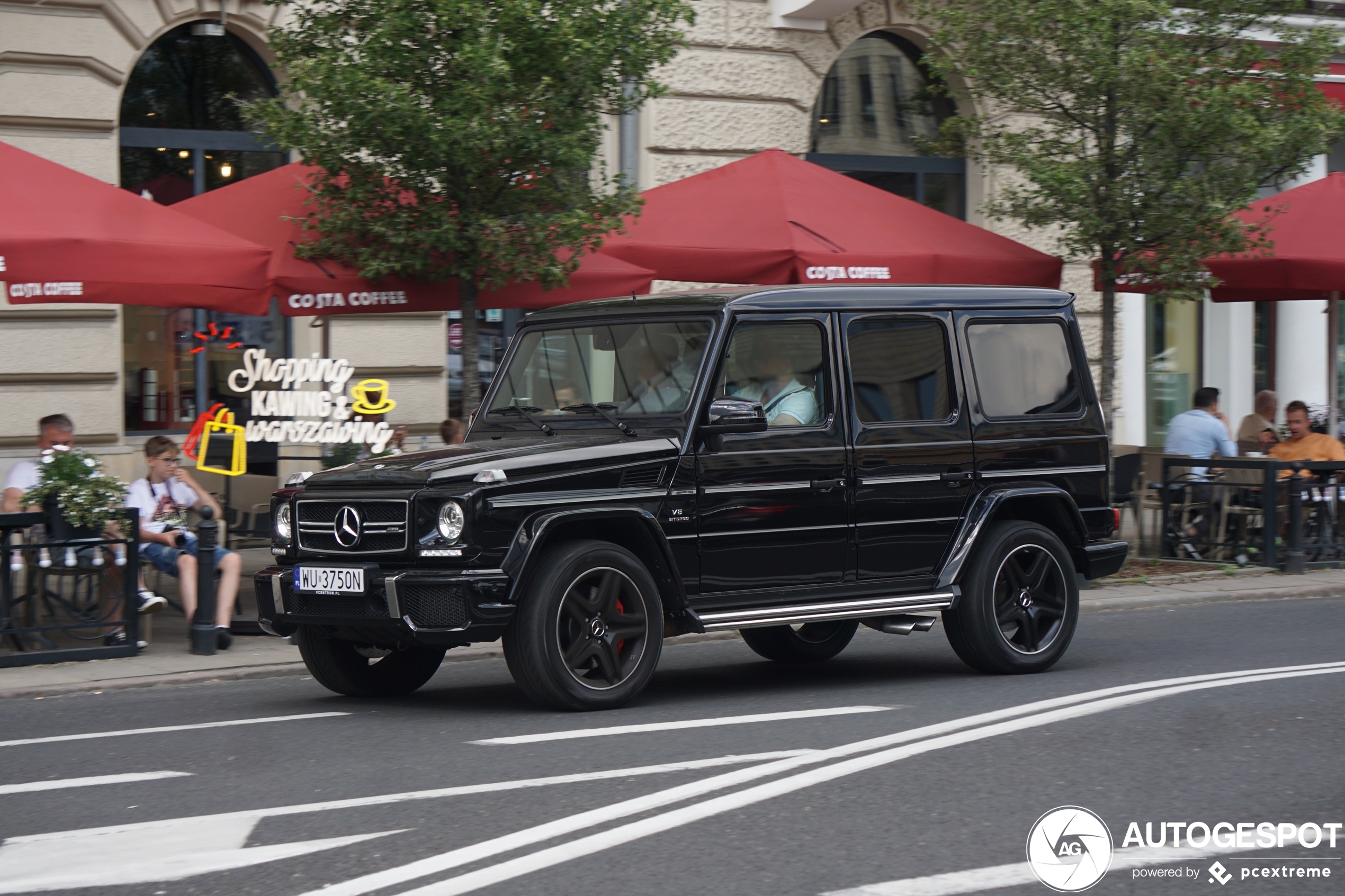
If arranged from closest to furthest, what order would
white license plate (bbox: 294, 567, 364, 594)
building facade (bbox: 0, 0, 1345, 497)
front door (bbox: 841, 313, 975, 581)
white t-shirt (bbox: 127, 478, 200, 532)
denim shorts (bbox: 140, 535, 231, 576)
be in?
1. white license plate (bbox: 294, 567, 364, 594)
2. front door (bbox: 841, 313, 975, 581)
3. denim shorts (bbox: 140, 535, 231, 576)
4. white t-shirt (bbox: 127, 478, 200, 532)
5. building facade (bbox: 0, 0, 1345, 497)

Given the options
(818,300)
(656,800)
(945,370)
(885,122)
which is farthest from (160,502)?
(885,122)

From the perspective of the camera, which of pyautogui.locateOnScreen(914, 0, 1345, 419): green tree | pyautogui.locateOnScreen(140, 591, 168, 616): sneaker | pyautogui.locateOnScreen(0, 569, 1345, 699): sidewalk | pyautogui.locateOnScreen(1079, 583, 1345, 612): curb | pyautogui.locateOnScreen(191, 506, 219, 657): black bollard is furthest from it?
pyautogui.locateOnScreen(914, 0, 1345, 419): green tree

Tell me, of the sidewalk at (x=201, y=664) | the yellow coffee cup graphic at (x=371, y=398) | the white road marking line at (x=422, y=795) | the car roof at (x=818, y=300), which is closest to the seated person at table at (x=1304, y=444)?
the sidewalk at (x=201, y=664)

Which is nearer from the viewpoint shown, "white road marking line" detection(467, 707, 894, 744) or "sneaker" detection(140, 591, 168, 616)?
"white road marking line" detection(467, 707, 894, 744)

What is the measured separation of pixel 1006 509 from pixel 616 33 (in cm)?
486

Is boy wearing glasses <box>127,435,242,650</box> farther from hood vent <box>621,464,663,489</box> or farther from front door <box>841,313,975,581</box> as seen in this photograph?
front door <box>841,313,975,581</box>

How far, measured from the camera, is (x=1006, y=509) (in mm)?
8922

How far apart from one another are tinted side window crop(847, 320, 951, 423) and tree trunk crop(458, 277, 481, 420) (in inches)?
153

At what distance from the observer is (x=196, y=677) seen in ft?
29.9

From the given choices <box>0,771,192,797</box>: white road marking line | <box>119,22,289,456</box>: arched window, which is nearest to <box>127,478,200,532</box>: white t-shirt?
<box>119,22,289,456</box>: arched window

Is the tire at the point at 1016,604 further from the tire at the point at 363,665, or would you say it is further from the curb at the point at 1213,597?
the curb at the point at 1213,597

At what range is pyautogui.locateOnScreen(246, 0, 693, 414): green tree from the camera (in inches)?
433

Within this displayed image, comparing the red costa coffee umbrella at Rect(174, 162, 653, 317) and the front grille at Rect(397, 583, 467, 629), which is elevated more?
the red costa coffee umbrella at Rect(174, 162, 653, 317)

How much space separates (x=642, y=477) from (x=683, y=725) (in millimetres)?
1166
